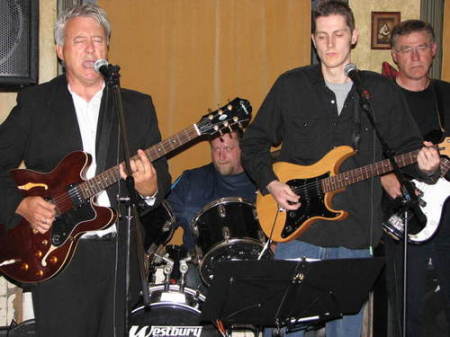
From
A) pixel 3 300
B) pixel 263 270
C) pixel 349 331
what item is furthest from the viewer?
pixel 3 300

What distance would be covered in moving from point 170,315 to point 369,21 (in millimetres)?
2715

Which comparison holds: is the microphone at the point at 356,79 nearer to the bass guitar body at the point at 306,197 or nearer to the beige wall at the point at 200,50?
A: the bass guitar body at the point at 306,197

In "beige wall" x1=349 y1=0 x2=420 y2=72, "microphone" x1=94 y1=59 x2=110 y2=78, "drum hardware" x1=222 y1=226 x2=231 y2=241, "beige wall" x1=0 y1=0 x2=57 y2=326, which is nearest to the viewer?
"microphone" x1=94 y1=59 x2=110 y2=78

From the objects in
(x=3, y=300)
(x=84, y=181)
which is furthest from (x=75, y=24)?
(x=3, y=300)

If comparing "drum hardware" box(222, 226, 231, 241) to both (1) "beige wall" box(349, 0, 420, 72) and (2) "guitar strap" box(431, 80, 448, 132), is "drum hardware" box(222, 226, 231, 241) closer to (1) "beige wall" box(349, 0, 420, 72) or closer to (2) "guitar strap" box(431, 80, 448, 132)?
(2) "guitar strap" box(431, 80, 448, 132)

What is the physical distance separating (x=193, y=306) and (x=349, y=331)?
4.15ft

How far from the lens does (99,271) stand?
3.21 m

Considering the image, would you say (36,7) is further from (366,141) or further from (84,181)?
(366,141)

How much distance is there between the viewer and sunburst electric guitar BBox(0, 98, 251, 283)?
323cm

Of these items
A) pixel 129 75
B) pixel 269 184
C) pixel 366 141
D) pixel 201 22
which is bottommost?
pixel 269 184

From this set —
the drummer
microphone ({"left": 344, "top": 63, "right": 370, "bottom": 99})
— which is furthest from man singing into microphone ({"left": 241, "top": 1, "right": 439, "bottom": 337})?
the drummer

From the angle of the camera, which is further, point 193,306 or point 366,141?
point 193,306

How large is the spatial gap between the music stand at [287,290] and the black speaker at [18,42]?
73.9 inches

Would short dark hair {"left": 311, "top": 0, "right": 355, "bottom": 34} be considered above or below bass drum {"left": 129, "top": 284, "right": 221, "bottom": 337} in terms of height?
→ above
